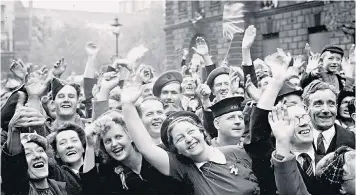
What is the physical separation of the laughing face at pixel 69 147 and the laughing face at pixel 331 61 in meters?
3.86

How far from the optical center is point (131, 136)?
11.9 feet

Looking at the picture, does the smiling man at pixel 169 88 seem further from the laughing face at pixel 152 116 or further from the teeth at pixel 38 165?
the teeth at pixel 38 165

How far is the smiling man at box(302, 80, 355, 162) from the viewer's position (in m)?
4.30

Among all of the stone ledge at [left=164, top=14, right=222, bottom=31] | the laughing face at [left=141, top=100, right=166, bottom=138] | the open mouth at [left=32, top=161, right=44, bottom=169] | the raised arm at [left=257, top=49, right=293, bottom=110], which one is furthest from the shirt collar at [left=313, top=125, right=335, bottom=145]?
the stone ledge at [left=164, top=14, right=222, bottom=31]

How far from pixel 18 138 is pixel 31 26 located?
3863 cm

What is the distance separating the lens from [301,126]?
3.73 meters

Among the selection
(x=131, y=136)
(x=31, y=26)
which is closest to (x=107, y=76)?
(x=131, y=136)

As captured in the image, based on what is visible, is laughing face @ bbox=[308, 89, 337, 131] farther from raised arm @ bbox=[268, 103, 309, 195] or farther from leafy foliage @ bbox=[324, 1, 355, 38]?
leafy foliage @ bbox=[324, 1, 355, 38]

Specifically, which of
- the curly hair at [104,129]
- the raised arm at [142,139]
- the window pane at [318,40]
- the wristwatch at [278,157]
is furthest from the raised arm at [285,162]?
the window pane at [318,40]

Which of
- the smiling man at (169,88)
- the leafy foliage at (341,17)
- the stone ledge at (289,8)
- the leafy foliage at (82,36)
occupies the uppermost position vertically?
the leafy foliage at (82,36)

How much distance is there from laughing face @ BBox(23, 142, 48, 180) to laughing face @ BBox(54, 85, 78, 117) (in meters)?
1.67

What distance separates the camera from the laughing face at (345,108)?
18.9 feet

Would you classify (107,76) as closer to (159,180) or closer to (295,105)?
(159,180)

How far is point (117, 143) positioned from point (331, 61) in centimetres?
413
